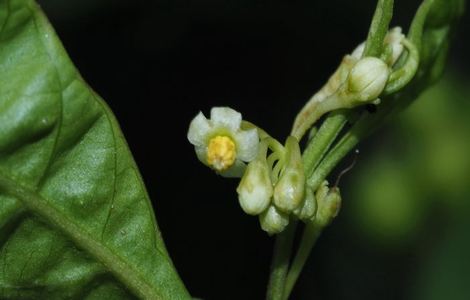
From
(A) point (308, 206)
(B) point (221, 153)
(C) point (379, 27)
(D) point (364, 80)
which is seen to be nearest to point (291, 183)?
(A) point (308, 206)

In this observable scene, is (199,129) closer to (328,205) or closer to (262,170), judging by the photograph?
(262,170)

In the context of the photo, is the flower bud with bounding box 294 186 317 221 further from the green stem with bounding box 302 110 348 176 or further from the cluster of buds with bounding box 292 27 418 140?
the cluster of buds with bounding box 292 27 418 140

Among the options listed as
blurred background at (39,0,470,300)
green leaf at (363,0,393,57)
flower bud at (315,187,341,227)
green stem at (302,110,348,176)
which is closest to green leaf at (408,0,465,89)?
green leaf at (363,0,393,57)

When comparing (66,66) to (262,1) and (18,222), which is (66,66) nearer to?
(18,222)

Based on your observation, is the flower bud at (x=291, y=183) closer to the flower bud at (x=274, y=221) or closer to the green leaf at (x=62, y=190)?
the flower bud at (x=274, y=221)

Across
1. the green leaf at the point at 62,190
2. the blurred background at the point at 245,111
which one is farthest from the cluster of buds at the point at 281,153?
the blurred background at the point at 245,111
